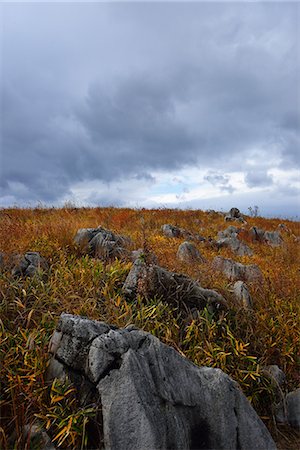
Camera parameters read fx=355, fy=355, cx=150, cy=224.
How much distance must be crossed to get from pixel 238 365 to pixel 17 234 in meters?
6.19

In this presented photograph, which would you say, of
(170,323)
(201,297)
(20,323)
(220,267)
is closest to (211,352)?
(170,323)

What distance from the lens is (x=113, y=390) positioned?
344 cm

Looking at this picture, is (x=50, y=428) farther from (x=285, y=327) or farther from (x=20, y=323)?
(x=285, y=327)

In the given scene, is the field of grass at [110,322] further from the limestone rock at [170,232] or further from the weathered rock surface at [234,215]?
the weathered rock surface at [234,215]

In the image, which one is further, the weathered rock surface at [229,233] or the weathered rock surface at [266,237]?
the weathered rock surface at [266,237]

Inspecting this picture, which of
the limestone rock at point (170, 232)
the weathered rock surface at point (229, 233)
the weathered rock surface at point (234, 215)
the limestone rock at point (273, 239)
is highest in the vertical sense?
the weathered rock surface at point (234, 215)

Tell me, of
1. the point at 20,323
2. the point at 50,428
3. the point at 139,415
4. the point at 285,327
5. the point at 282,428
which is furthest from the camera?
the point at 285,327

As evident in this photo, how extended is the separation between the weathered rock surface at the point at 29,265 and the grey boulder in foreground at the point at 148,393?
9.02ft

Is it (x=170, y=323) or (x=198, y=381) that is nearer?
(x=198, y=381)

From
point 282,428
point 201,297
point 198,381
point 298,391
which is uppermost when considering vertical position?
point 201,297

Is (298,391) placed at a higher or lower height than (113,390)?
lower

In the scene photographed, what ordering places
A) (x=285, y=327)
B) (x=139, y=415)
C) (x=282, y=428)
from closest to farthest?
1. (x=139, y=415)
2. (x=282, y=428)
3. (x=285, y=327)

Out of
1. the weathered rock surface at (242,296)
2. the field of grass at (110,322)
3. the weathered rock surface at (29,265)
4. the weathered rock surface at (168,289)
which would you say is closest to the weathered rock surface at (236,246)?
the field of grass at (110,322)

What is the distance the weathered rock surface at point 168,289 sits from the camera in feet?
19.7
